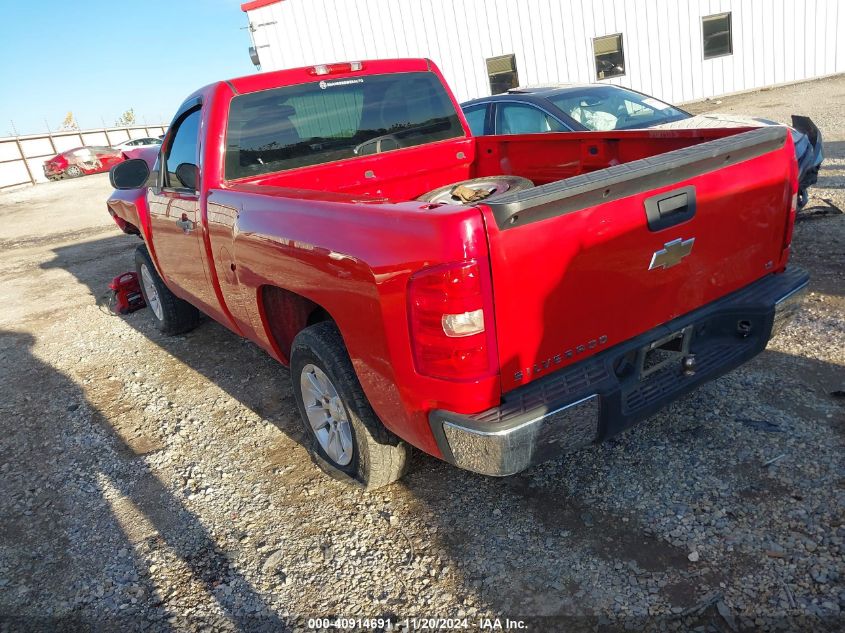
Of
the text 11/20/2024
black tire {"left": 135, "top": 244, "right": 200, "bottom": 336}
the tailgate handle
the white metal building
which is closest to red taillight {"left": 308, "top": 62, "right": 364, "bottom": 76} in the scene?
the tailgate handle

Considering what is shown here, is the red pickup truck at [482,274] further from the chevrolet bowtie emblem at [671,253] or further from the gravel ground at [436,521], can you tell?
the gravel ground at [436,521]

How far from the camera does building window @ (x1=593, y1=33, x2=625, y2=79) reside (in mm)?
16359

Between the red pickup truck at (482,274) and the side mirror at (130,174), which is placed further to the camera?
the side mirror at (130,174)

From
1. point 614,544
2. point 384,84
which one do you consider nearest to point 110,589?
point 614,544

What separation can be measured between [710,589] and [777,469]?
83 cm

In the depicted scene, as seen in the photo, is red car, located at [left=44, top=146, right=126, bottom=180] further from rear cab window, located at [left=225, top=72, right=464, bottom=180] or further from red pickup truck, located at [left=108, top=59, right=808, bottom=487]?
red pickup truck, located at [left=108, top=59, right=808, bottom=487]

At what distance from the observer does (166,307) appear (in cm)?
544

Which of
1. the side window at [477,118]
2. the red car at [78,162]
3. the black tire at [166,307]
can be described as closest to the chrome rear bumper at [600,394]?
the black tire at [166,307]

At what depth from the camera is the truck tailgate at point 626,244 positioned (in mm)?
2074

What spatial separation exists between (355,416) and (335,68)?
2357 mm

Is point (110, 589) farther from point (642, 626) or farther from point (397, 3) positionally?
point (397, 3)

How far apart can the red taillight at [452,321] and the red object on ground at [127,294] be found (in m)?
5.34

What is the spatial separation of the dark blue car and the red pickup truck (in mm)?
2854

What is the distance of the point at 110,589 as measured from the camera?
268cm
